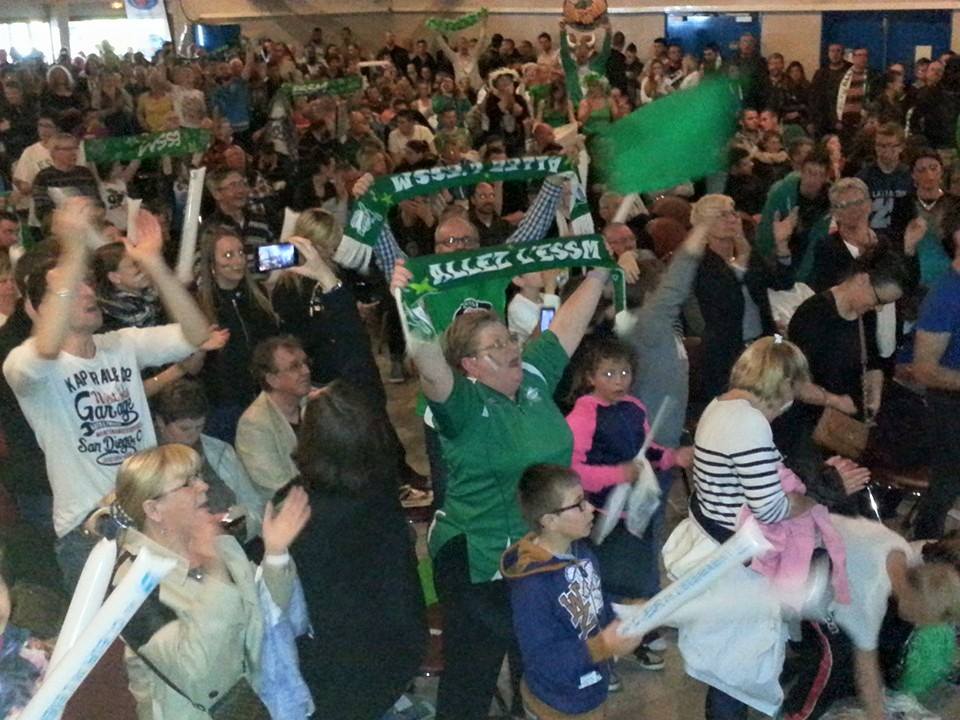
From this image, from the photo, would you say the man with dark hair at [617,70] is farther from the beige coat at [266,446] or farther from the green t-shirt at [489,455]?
the green t-shirt at [489,455]

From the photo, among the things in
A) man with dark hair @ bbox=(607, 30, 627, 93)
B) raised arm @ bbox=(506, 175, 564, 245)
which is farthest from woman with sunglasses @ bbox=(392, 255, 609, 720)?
man with dark hair @ bbox=(607, 30, 627, 93)

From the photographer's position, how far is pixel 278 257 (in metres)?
5.22

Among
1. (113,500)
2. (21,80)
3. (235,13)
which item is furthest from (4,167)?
(235,13)

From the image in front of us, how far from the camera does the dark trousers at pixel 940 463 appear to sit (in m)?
4.99

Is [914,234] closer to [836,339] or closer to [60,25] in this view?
[836,339]

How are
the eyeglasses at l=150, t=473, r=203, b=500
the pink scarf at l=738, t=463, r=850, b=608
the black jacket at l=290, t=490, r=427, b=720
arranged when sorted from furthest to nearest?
the pink scarf at l=738, t=463, r=850, b=608, the black jacket at l=290, t=490, r=427, b=720, the eyeglasses at l=150, t=473, r=203, b=500

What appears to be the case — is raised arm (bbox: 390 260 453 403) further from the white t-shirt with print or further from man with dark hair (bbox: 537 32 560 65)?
man with dark hair (bbox: 537 32 560 65)

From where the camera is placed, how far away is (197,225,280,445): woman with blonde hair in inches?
206

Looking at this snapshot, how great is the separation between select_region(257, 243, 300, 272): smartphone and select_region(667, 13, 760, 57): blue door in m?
13.5

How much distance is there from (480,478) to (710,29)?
52.9 feet

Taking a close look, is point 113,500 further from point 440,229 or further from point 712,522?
point 440,229

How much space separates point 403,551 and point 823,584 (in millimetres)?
1406

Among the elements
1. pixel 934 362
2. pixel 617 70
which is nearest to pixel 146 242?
pixel 934 362

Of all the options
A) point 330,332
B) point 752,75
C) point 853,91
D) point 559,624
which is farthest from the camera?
point 752,75
